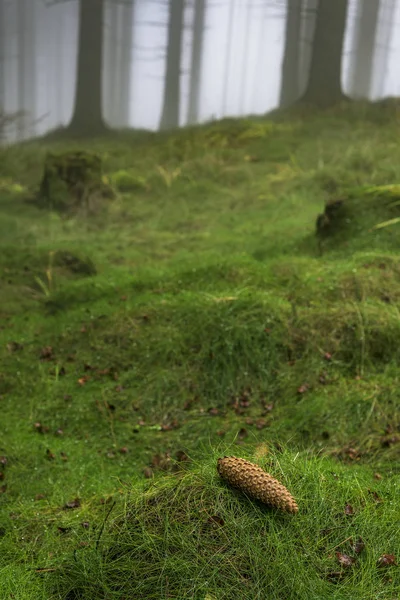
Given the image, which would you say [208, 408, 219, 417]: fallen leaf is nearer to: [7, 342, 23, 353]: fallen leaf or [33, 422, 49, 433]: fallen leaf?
[33, 422, 49, 433]: fallen leaf

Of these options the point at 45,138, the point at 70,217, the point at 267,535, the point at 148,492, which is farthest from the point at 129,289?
the point at 45,138

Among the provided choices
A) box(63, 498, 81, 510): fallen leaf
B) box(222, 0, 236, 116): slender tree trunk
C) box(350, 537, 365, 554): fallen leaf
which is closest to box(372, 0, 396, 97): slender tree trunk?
box(222, 0, 236, 116): slender tree trunk

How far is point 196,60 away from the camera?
39.1 ft

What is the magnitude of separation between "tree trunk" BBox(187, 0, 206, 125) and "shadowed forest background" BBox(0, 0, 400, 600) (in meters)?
0.04

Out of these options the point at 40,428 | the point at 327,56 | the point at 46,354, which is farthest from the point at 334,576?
the point at 327,56

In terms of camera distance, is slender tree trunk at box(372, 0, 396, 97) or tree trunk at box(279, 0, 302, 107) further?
slender tree trunk at box(372, 0, 396, 97)

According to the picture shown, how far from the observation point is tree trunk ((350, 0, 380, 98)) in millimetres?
12305

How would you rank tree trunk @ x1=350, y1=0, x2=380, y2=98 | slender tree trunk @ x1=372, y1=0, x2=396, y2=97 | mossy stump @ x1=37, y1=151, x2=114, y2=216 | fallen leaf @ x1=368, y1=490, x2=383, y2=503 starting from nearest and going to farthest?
fallen leaf @ x1=368, y1=490, x2=383, y2=503, mossy stump @ x1=37, y1=151, x2=114, y2=216, tree trunk @ x1=350, y1=0, x2=380, y2=98, slender tree trunk @ x1=372, y1=0, x2=396, y2=97

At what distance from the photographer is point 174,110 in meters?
11.9

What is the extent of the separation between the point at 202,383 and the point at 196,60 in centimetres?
866

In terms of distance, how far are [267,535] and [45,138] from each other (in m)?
10.6

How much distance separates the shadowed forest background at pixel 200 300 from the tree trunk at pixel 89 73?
4 centimetres

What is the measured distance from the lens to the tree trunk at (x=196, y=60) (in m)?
11.8

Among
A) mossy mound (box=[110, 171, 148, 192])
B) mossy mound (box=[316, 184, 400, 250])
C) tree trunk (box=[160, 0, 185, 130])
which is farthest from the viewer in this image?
tree trunk (box=[160, 0, 185, 130])
